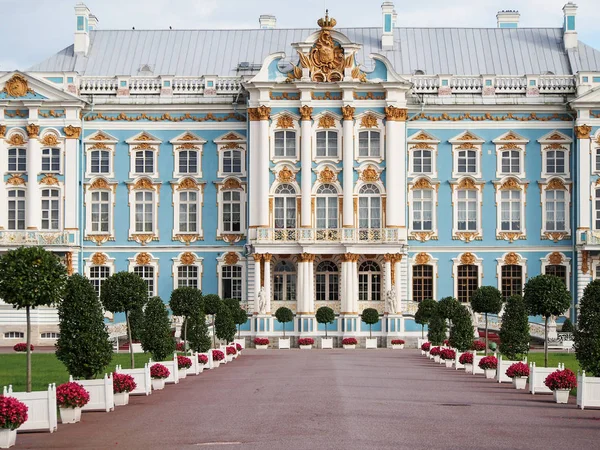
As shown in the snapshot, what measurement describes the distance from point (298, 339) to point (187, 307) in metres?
17.7

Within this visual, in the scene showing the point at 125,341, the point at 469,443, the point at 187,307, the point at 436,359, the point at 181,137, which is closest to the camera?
the point at 469,443

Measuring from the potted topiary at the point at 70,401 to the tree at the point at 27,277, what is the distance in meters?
2.47

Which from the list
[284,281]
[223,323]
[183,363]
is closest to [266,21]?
[284,281]

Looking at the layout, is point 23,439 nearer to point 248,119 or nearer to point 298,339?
point 298,339

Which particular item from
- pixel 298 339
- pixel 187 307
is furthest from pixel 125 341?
pixel 187 307

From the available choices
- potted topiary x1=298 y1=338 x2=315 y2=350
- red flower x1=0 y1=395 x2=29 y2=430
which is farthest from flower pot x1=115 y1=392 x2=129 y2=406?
potted topiary x1=298 y1=338 x2=315 y2=350

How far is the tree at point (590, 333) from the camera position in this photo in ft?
93.8

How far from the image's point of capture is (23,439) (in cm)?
2298

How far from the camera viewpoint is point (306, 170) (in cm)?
6191

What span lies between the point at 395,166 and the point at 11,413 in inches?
1649

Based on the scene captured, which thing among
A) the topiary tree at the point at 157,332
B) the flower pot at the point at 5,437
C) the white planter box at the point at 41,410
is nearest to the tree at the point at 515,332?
the topiary tree at the point at 157,332

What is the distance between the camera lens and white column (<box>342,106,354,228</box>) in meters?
61.5

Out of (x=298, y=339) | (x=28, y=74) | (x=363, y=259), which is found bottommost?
(x=298, y=339)

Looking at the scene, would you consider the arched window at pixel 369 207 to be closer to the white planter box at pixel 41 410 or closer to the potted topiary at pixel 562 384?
the potted topiary at pixel 562 384
